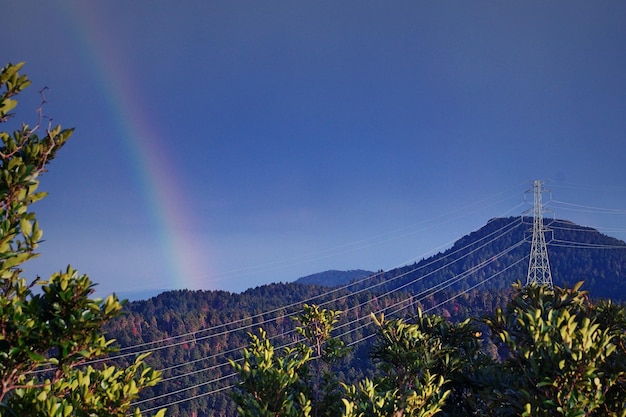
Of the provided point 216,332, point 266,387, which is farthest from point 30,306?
point 216,332

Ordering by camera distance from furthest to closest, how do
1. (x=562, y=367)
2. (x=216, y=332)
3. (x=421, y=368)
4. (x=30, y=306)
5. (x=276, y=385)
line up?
(x=216, y=332) → (x=421, y=368) → (x=276, y=385) → (x=562, y=367) → (x=30, y=306)

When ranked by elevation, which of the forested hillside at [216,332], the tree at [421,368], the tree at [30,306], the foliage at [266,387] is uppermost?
the tree at [30,306]

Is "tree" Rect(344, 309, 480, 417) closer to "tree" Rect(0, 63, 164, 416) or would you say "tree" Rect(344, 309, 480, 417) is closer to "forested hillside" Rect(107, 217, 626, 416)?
"tree" Rect(0, 63, 164, 416)

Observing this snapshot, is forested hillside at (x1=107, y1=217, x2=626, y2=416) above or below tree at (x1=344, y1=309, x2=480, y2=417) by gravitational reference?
below

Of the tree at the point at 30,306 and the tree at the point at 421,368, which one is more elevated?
the tree at the point at 30,306

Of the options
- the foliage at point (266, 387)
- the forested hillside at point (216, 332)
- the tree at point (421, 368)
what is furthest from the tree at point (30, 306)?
the forested hillside at point (216, 332)

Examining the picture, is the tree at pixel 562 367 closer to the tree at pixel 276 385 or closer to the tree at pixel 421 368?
the tree at pixel 421 368

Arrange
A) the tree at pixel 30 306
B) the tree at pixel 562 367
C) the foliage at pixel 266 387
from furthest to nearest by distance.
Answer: the foliage at pixel 266 387, the tree at pixel 562 367, the tree at pixel 30 306

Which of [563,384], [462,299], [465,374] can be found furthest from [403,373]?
[462,299]

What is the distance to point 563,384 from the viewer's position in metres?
4.98

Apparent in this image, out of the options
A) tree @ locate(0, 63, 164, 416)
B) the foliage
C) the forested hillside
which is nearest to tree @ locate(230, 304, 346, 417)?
the foliage

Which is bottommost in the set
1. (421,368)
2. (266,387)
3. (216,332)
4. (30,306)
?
(216,332)

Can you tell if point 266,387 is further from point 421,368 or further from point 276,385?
point 421,368

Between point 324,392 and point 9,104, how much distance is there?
24.8 feet
